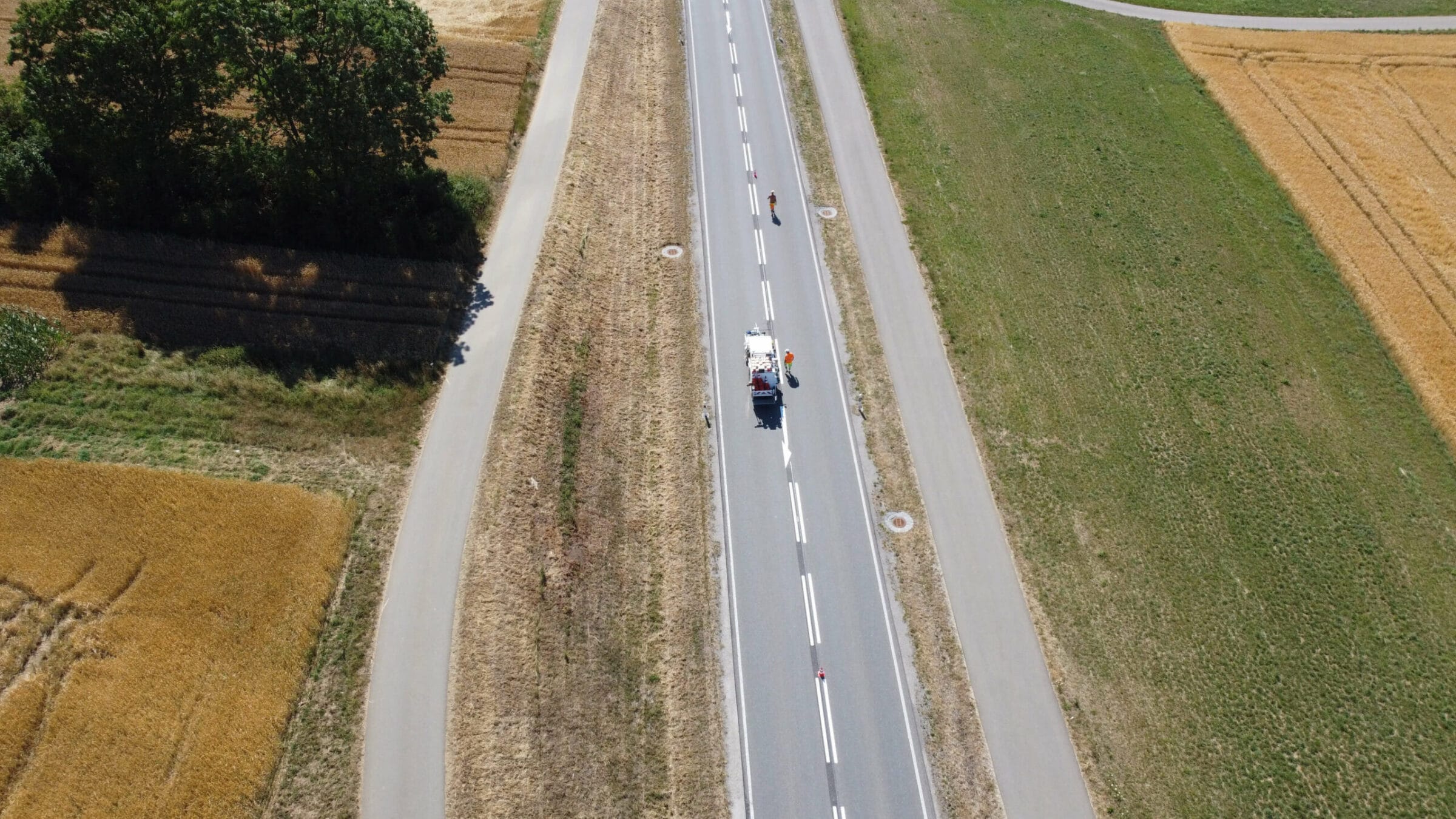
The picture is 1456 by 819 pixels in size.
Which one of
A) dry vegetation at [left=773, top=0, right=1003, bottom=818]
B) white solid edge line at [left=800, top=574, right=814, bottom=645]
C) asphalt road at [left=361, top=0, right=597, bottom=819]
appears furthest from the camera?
white solid edge line at [left=800, top=574, right=814, bottom=645]

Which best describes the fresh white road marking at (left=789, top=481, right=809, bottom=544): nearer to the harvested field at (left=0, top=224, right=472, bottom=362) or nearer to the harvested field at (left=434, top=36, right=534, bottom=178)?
the harvested field at (left=0, top=224, right=472, bottom=362)

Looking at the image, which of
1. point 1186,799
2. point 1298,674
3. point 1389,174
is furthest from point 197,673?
point 1389,174

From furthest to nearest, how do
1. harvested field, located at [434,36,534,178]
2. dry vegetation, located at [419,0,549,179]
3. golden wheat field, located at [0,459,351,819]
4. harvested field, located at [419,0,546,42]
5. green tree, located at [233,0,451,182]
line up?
1. harvested field, located at [419,0,546,42]
2. dry vegetation, located at [419,0,549,179]
3. harvested field, located at [434,36,534,178]
4. green tree, located at [233,0,451,182]
5. golden wheat field, located at [0,459,351,819]

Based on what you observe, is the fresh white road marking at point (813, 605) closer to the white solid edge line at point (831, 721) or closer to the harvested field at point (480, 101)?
the white solid edge line at point (831, 721)

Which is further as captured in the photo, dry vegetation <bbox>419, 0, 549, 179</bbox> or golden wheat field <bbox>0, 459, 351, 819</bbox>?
dry vegetation <bbox>419, 0, 549, 179</bbox>

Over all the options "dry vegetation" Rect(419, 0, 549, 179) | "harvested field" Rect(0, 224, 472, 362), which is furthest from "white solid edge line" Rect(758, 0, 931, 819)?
"harvested field" Rect(0, 224, 472, 362)

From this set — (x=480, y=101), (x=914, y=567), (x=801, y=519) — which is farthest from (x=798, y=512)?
(x=480, y=101)

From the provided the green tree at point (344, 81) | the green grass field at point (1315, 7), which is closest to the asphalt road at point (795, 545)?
the green tree at point (344, 81)

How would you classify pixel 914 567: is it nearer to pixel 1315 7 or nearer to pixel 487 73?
pixel 487 73
